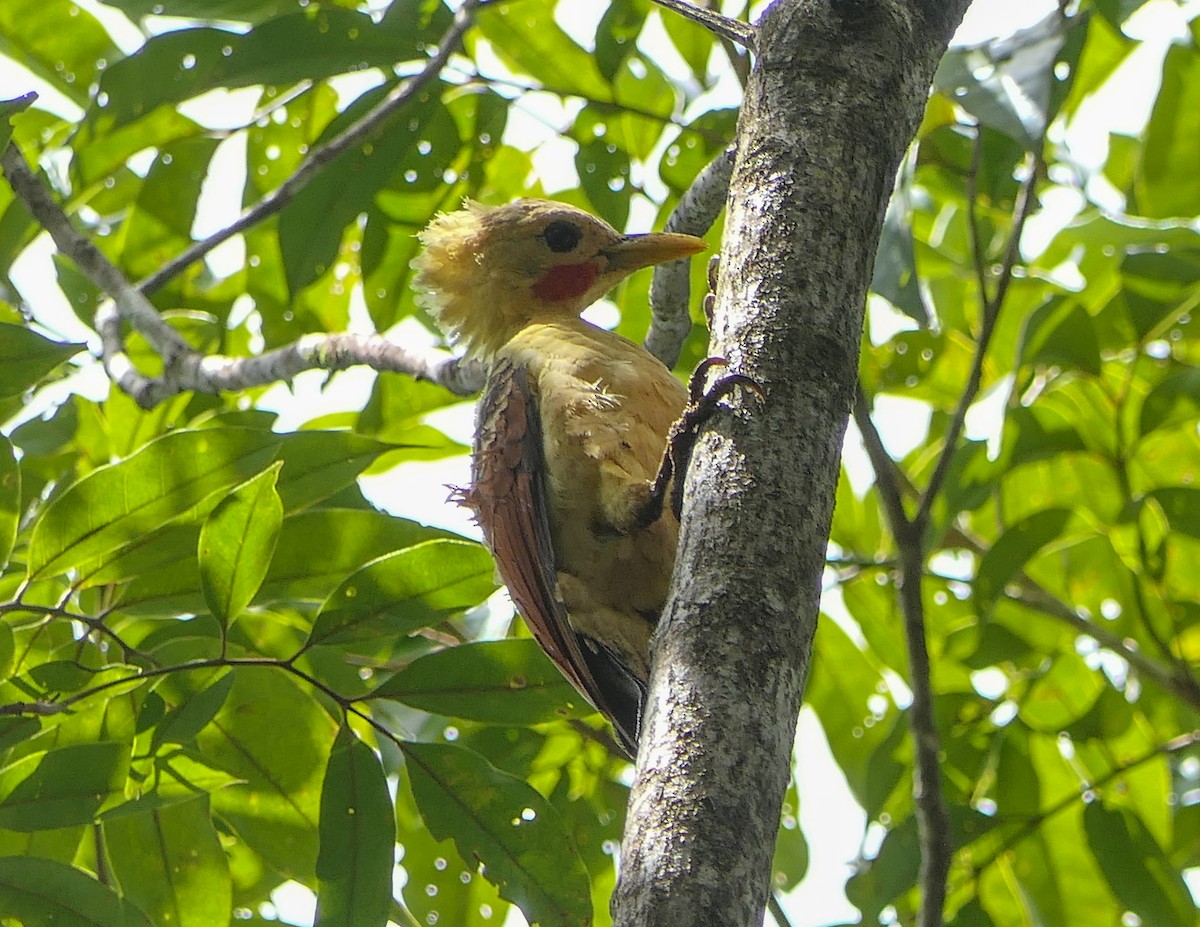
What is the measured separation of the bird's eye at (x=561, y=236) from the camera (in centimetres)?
420

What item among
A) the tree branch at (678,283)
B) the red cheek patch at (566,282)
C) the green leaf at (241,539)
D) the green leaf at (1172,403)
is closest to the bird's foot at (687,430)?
the tree branch at (678,283)

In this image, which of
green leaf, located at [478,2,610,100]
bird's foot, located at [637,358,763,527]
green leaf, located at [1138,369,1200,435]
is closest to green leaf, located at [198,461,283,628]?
bird's foot, located at [637,358,763,527]

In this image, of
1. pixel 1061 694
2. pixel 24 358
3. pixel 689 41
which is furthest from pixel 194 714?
pixel 689 41

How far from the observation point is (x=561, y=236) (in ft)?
13.9

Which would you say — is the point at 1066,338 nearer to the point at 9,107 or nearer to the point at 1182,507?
the point at 1182,507

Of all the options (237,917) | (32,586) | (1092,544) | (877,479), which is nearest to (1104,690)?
(1092,544)

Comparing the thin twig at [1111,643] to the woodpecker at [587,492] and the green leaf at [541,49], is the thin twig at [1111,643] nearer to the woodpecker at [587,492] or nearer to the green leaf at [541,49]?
the woodpecker at [587,492]

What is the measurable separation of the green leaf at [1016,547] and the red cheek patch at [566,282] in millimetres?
1492

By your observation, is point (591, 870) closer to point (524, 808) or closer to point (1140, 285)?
point (524, 808)

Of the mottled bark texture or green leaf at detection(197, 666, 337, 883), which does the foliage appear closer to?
green leaf at detection(197, 666, 337, 883)

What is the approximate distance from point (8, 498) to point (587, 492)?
132cm

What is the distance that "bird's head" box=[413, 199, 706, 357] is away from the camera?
13.8ft

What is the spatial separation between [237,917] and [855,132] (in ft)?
8.37

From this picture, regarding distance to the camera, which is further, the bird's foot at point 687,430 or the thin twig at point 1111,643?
the thin twig at point 1111,643
